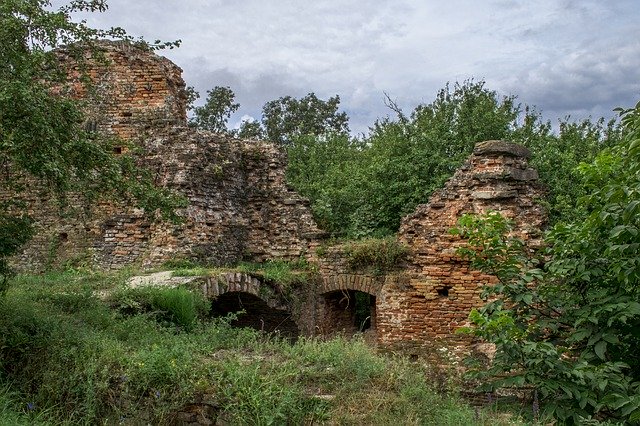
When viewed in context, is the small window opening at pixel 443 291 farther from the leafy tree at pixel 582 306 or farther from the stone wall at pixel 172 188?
the leafy tree at pixel 582 306

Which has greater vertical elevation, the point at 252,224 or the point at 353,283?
the point at 252,224

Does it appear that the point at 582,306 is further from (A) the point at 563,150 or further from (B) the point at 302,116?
(B) the point at 302,116

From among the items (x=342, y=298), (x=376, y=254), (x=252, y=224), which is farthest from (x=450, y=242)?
(x=252, y=224)

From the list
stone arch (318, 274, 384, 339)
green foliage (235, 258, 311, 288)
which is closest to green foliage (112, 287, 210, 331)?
green foliage (235, 258, 311, 288)

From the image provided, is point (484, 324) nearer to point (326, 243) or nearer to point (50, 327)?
point (50, 327)

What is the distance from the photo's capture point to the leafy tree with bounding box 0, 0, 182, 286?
19.2ft

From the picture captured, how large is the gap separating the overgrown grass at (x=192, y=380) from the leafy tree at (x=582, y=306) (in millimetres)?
636

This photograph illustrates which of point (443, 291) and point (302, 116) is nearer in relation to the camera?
point (443, 291)

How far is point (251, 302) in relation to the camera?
11.4 metres

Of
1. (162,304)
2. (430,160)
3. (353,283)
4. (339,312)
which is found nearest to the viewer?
(162,304)

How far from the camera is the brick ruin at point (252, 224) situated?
1089 cm

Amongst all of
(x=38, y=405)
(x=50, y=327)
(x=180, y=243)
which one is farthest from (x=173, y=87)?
(x=38, y=405)

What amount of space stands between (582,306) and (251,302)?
7.00m

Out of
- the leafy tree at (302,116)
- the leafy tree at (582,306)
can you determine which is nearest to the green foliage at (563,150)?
the leafy tree at (582,306)
